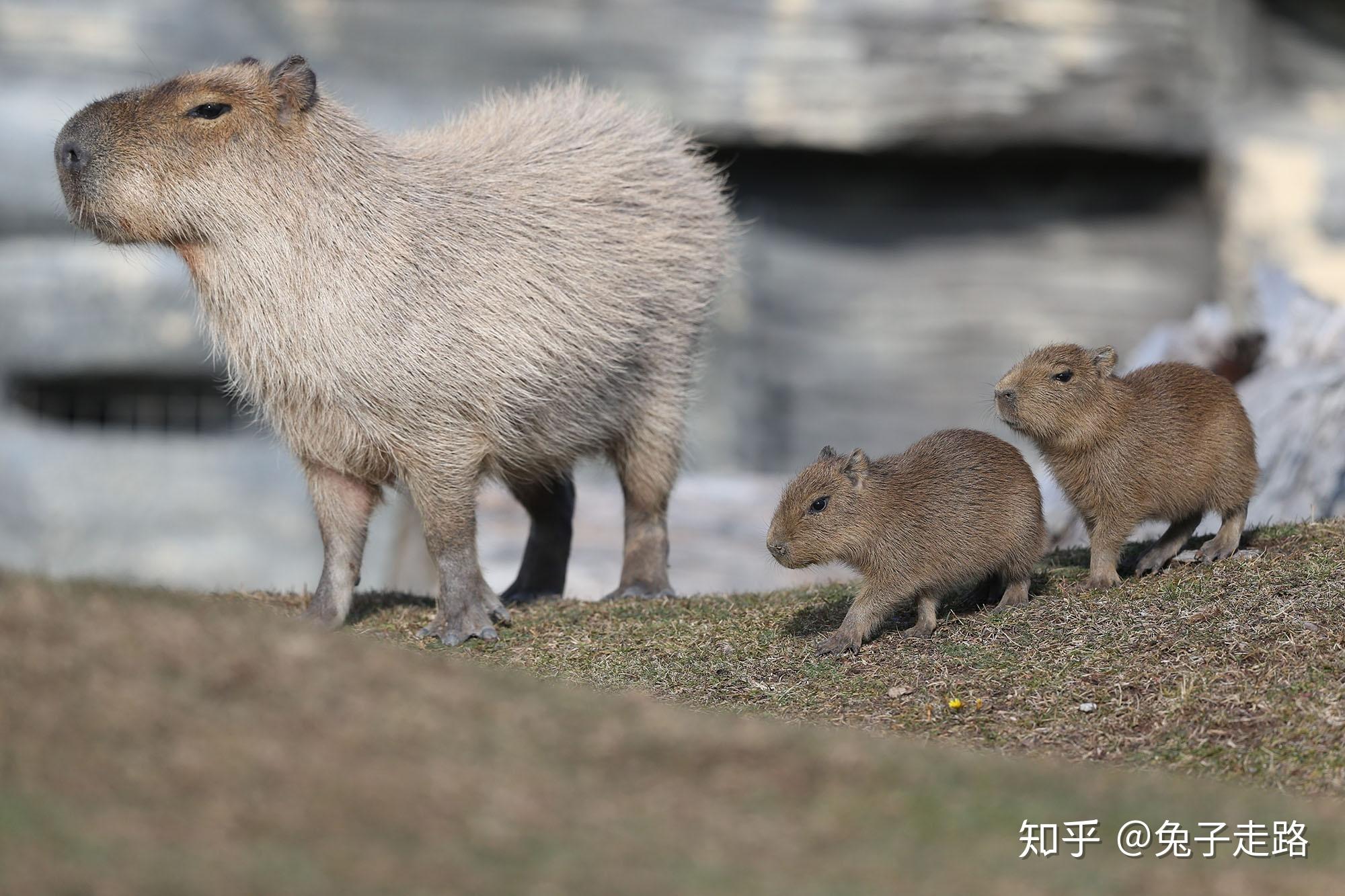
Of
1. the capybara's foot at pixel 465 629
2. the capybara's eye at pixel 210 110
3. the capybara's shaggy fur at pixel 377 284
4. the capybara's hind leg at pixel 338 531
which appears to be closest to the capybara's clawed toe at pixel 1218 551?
the capybara's shaggy fur at pixel 377 284

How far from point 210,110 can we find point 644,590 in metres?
2.99

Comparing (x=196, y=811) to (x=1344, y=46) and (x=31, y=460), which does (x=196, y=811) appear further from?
(x=1344, y=46)

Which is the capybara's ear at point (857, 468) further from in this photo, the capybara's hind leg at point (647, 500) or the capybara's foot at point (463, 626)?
the capybara's hind leg at point (647, 500)

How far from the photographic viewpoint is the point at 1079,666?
564cm

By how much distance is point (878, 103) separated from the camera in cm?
1246

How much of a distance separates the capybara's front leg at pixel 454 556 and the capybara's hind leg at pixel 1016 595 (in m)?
2.05

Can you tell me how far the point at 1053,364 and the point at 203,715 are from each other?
147 inches

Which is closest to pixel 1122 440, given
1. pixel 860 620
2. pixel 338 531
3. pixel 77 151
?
pixel 860 620

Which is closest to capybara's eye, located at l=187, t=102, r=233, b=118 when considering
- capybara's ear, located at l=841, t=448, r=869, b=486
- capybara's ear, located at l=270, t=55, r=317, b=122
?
capybara's ear, located at l=270, t=55, r=317, b=122

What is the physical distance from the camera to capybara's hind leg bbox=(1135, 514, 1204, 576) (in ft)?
21.4

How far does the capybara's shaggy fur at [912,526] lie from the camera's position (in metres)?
6.04

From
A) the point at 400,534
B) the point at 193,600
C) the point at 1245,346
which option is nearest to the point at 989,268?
Answer: the point at 1245,346

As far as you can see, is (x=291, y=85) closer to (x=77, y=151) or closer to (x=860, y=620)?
(x=77, y=151)

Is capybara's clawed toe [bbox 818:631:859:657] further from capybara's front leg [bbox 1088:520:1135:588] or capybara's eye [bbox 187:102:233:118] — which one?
capybara's eye [bbox 187:102:233:118]
